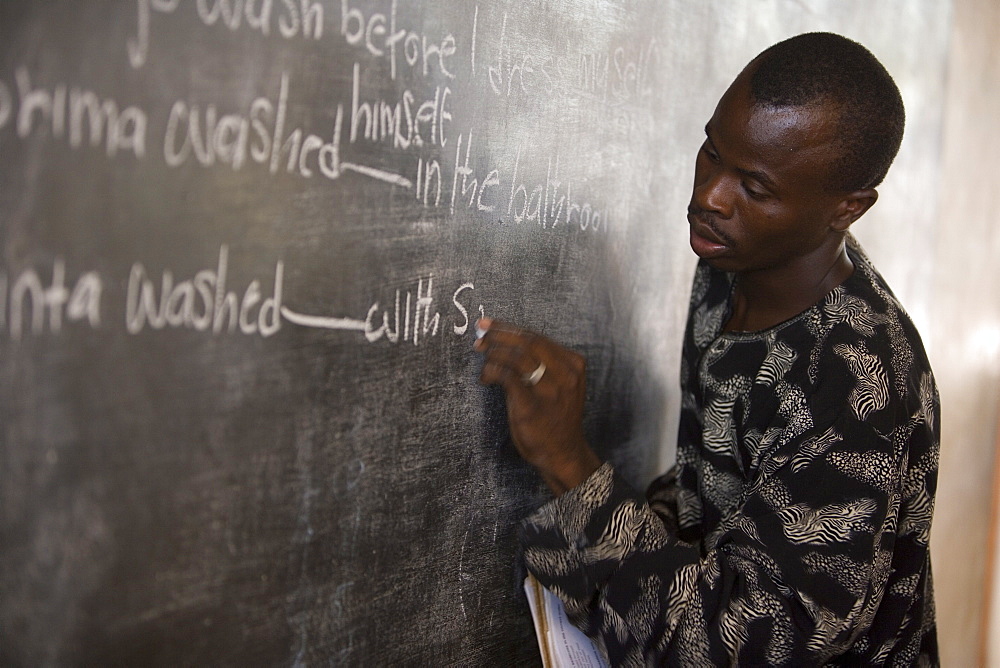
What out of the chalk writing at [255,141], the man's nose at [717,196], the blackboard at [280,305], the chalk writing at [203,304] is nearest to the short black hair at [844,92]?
the man's nose at [717,196]

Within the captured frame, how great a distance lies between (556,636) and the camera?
4.16ft

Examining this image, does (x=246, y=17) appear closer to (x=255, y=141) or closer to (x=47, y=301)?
(x=255, y=141)

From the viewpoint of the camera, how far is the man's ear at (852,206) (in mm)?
1118

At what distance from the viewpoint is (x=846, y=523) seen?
100cm

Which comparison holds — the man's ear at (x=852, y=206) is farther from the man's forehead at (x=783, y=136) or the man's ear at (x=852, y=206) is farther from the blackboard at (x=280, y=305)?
the blackboard at (x=280, y=305)

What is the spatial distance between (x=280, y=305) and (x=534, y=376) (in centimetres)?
36

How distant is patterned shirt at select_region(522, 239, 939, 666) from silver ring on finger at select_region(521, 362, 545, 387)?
0.15 meters

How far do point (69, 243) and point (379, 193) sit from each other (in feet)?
1.17

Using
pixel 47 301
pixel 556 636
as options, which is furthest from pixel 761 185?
pixel 47 301

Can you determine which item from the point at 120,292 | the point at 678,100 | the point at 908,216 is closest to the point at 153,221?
the point at 120,292

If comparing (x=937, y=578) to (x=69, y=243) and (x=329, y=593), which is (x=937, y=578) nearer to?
(x=329, y=593)

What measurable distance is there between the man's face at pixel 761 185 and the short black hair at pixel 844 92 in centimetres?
2

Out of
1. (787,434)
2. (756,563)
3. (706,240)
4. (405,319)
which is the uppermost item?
(706,240)

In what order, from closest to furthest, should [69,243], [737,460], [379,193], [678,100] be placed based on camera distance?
[69,243] < [379,193] < [737,460] < [678,100]
